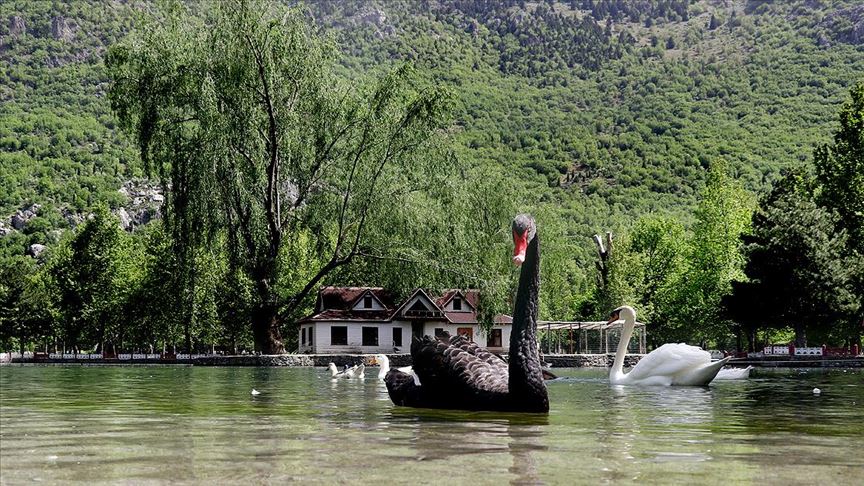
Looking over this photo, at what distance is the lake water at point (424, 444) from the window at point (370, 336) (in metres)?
53.2

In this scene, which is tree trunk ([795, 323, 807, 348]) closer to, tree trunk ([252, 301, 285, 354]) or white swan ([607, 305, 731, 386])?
tree trunk ([252, 301, 285, 354])

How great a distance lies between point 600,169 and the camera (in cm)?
13125

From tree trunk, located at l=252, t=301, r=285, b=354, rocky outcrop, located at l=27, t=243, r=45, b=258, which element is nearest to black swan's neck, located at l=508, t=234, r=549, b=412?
tree trunk, located at l=252, t=301, r=285, b=354

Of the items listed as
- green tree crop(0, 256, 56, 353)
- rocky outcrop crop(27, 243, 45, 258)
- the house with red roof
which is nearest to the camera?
the house with red roof

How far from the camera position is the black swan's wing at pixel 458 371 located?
36.4ft

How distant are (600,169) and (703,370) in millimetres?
113580

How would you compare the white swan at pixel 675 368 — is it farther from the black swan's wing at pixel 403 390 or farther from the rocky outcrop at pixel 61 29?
the rocky outcrop at pixel 61 29

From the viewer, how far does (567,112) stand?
156 m

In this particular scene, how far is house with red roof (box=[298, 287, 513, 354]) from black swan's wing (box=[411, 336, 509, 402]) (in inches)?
2021

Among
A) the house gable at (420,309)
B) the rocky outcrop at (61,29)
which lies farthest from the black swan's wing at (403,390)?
the rocky outcrop at (61,29)

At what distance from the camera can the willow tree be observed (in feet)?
121

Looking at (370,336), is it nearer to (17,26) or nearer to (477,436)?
(477,436)

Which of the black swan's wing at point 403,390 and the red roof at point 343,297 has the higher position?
the red roof at point 343,297

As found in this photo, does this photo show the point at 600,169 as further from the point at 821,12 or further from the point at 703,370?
the point at 703,370
